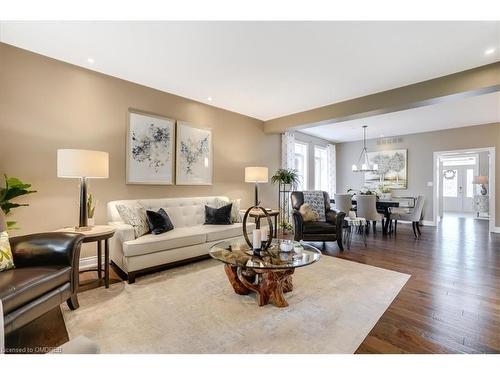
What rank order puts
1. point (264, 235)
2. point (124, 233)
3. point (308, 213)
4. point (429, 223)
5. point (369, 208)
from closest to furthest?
point (264, 235) → point (124, 233) → point (308, 213) → point (369, 208) → point (429, 223)

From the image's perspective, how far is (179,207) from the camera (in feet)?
12.3

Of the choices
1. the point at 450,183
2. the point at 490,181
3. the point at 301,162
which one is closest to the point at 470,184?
the point at 450,183

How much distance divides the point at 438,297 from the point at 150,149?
403cm

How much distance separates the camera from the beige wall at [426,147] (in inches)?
229

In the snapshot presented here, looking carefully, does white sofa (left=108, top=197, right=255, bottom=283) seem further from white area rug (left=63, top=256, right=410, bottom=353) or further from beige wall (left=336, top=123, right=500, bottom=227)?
beige wall (left=336, top=123, right=500, bottom=227)

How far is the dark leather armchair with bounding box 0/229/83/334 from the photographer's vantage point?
60.0 inches

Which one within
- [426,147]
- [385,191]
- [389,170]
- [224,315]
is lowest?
[224,315]

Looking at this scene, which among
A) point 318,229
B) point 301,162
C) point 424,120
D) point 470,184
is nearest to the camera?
point 318,229

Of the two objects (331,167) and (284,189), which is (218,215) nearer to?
(284,189)

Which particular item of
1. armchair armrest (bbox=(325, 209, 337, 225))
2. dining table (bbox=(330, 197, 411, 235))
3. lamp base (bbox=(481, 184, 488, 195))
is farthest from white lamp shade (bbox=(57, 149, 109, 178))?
lamp base (bbox=(481, 184, 488, 195))

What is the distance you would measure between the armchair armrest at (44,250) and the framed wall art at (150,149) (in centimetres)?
163

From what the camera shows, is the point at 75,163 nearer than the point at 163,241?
Yes
